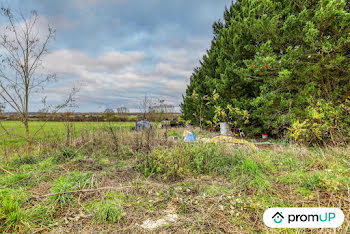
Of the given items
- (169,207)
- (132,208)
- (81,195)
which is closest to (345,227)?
(169,207)

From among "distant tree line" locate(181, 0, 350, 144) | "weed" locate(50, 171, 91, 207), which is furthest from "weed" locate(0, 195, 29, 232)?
"distant tree line" locate(181, 0, 350, 144)

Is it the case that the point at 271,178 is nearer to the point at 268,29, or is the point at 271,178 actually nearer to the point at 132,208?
the point at 132,208

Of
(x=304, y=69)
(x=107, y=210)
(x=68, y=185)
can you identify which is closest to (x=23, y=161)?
(x=68, y=185)

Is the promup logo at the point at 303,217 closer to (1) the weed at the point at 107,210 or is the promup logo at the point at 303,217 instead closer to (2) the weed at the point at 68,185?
(1) the weed at the point at 107,210

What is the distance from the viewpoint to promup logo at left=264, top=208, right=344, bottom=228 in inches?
69.8

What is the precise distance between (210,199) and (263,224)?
2.07 feet

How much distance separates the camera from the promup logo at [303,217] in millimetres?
1772

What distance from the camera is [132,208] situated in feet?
6.82

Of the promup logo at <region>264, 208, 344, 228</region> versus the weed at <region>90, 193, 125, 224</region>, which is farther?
the weed at <region>90, 193, 125, 224</region>

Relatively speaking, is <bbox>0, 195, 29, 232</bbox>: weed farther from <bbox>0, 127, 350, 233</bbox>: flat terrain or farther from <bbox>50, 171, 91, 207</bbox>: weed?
<bbox>50, 171, 91, 207</bbox>: weed

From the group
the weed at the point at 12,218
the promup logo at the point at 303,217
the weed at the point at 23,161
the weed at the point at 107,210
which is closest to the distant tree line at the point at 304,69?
the promup logo at the point at 303,217

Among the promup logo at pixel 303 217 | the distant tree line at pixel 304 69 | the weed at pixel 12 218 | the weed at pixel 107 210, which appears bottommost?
the promup logo at pixel 303 217

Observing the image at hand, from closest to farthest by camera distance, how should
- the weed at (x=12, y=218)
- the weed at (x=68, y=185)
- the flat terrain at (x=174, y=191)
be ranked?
the weed at (x=12, y=218) → the flat terrain at (x=174, y=191) → the weed at (x=68, y=185)

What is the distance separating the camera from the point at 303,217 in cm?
187
